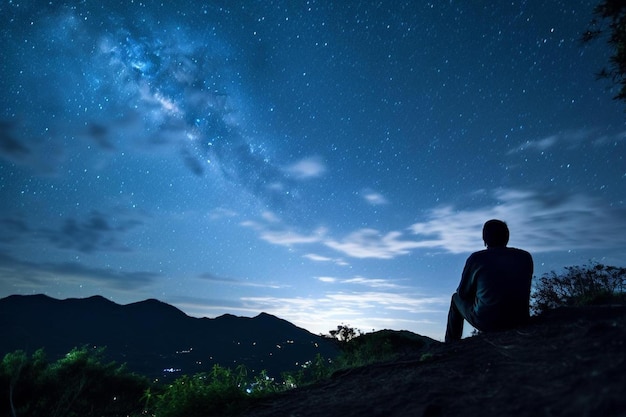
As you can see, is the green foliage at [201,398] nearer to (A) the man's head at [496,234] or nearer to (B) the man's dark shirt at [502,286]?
(B) the man's dark shirt at [502,286]

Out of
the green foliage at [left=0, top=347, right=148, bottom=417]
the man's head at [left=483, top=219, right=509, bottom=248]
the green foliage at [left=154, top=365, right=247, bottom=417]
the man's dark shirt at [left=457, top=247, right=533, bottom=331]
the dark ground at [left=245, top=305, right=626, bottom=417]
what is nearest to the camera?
the dark ground at [left=245, top=305, right=626, bottom=417]

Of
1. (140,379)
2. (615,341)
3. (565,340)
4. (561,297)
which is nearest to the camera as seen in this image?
(615,341)

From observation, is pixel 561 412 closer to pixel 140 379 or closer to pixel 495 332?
pixel 495 332

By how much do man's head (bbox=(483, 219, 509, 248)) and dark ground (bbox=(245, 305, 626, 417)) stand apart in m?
0.98

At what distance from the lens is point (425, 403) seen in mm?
2371

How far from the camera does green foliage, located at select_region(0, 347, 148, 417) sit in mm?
7999

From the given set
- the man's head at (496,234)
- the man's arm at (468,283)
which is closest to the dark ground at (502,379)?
the man's arm at (468,283)

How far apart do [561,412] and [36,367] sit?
11511 millimetres

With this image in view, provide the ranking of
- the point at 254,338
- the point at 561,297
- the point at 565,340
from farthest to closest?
the point at 254,338 → the point at 561,297 → the point at 565,340

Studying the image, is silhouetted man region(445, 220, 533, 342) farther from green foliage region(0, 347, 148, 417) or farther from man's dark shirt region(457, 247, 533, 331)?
green foliage region(0, 347, 148, 417)

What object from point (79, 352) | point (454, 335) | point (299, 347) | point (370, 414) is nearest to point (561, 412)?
point (370, 414)

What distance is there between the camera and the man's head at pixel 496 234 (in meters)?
4.46

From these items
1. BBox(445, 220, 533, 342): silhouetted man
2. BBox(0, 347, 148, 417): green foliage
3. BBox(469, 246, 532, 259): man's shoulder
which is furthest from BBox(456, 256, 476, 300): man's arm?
BBox(0, 347, 148, 417): green foliage

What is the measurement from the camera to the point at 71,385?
8500 mm
